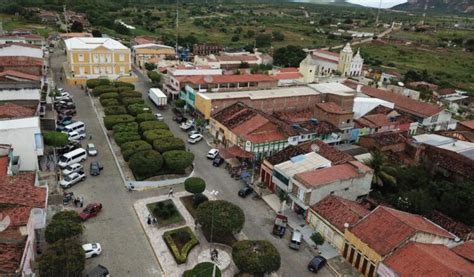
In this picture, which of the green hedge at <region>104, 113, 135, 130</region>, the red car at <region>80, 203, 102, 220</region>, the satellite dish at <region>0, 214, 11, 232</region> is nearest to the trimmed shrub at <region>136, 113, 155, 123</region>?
the green hedge at <region>104, 113, 135, 130</region>

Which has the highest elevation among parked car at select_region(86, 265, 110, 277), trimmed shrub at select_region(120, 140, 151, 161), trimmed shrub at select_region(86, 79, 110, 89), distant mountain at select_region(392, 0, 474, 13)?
distant mountain at select_region(392, 0, 474, 13)

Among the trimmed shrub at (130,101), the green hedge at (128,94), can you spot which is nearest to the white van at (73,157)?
the trimmed shrub at (130,101)

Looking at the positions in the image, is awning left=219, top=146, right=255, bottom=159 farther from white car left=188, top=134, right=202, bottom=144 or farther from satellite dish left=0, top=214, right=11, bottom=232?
satellite dish left=0, top=214, right=11, bottom=232

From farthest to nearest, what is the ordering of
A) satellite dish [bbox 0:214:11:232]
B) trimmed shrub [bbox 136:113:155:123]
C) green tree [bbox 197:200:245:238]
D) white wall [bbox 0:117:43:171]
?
trimmed shrub [bbox 136:113:155:123], white wall [bbox 0:117:43:171], green tree [bbox 197:200:245:238], satellite dish [bbox 0:214:11:232]

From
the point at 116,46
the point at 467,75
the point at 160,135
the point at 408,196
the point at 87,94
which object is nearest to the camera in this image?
the point at 408,196

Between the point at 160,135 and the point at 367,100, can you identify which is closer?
the point at 160,135

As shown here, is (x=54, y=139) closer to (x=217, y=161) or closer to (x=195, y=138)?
(x=195, y=138)

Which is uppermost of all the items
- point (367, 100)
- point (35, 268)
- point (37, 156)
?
point (367, 100)

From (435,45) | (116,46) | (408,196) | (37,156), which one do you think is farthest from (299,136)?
(435,45)

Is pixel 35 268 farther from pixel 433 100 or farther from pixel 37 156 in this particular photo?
pixel 433 100
